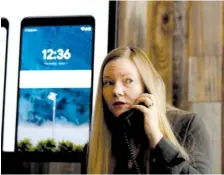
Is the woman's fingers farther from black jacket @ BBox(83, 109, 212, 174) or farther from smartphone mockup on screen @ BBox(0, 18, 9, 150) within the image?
smartphone mockup on screen @ BBox(0, 18, 9, 150)

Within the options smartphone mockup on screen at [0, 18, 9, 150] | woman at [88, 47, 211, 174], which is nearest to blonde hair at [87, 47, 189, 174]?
woman at [88, 47, 211, 174]

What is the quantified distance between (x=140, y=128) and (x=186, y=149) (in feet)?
0.22

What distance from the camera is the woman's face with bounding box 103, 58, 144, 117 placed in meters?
0.56

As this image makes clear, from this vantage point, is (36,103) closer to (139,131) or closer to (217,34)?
(139,131)

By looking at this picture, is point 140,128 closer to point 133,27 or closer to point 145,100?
point 145,100

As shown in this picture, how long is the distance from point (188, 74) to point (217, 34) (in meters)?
0.07

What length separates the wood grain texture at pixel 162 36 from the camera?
0.57 metres

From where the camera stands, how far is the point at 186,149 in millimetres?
549

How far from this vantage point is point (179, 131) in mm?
557

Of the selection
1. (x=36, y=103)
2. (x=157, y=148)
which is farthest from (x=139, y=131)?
(x=36, y=103)

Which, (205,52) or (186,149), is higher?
(205,52)

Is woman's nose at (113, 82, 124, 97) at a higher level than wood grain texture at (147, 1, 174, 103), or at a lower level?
lower

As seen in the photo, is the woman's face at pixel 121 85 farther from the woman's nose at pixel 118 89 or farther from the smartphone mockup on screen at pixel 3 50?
the smartphone mockup on screen at pixel 3 50

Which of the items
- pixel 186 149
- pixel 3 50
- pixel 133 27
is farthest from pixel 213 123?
pixel 3 50
